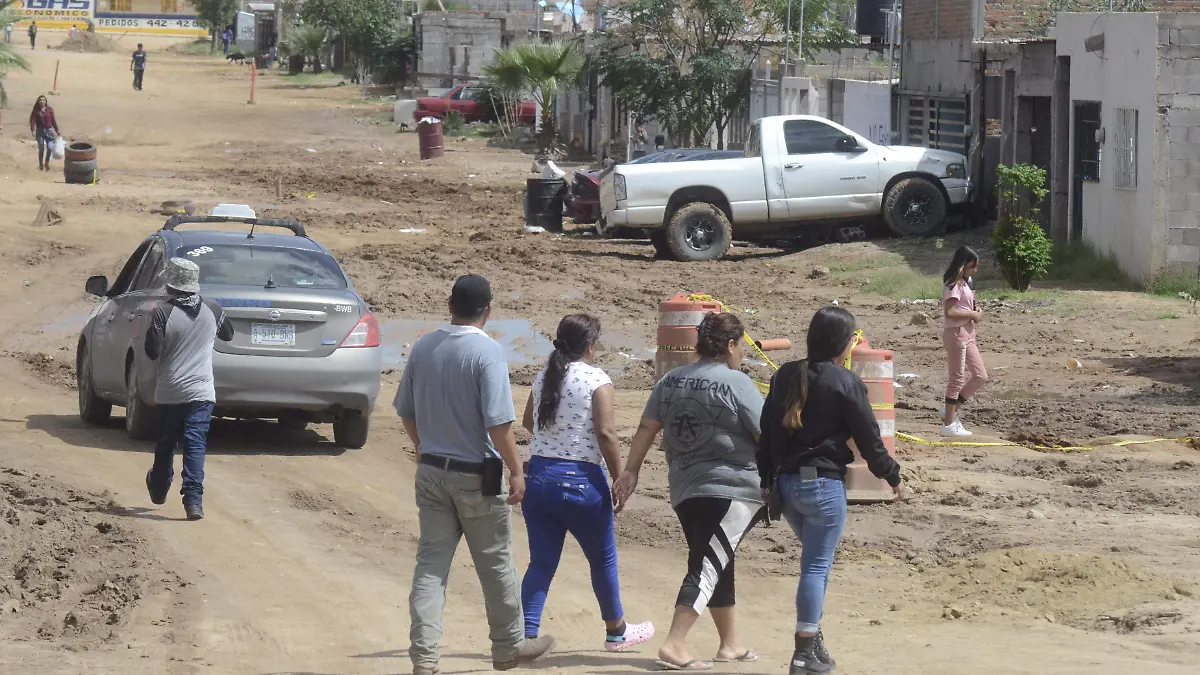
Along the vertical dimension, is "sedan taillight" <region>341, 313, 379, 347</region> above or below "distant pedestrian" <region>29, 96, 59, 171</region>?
below

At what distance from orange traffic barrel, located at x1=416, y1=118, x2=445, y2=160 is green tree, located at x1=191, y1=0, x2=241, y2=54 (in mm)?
69842

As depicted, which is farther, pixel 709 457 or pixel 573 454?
pixel 573 454

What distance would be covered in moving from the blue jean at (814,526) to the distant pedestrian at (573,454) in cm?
73

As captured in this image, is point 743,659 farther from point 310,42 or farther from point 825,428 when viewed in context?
point 310,42

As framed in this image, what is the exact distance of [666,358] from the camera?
11766 mm

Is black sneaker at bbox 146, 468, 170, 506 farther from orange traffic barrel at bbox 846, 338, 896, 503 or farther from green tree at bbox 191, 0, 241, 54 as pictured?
green tree at bbox 191, 0, 241, 54

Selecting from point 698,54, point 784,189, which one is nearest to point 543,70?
point 698,54

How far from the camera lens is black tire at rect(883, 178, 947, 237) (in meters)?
24.2

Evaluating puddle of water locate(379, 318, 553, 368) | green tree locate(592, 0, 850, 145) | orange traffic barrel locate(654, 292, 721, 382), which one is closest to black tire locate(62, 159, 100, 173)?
green tree locate(592, 0, 850, 145)

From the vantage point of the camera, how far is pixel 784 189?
24.0 meters

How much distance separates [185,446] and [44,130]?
93.7ft

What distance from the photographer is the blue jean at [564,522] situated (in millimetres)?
6398

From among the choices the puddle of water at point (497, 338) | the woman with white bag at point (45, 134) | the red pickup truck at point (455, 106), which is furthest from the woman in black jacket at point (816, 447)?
the red pickup truck at point (455, 106)

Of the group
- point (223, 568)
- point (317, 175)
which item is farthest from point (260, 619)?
point (317, 175)
